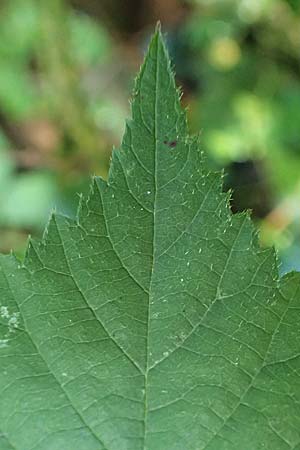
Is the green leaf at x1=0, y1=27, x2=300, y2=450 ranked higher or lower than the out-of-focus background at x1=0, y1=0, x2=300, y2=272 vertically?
lower

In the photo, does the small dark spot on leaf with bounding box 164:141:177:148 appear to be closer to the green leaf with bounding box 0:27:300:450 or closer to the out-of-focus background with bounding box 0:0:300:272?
the green leaf with bounding box 0:27:300:450

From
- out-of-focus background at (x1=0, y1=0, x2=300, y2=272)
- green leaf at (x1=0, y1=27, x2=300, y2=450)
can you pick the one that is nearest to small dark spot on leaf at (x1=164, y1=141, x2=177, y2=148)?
green leaf at (x1=0, y1=27, x2=300, y2=450)

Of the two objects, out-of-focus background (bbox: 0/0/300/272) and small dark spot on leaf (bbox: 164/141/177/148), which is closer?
small dark spot on leaf (bbox: 164/141/177/148)

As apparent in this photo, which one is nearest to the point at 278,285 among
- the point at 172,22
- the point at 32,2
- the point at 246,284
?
the point at 246,284

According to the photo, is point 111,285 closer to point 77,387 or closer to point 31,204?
point 77,387

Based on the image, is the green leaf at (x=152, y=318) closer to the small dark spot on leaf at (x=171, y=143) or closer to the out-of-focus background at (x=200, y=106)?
the small dark spot on leaf at (x=171, y=143)

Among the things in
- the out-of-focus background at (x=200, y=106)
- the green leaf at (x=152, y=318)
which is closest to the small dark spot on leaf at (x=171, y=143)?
the green leaf at (x=152, y=318)
